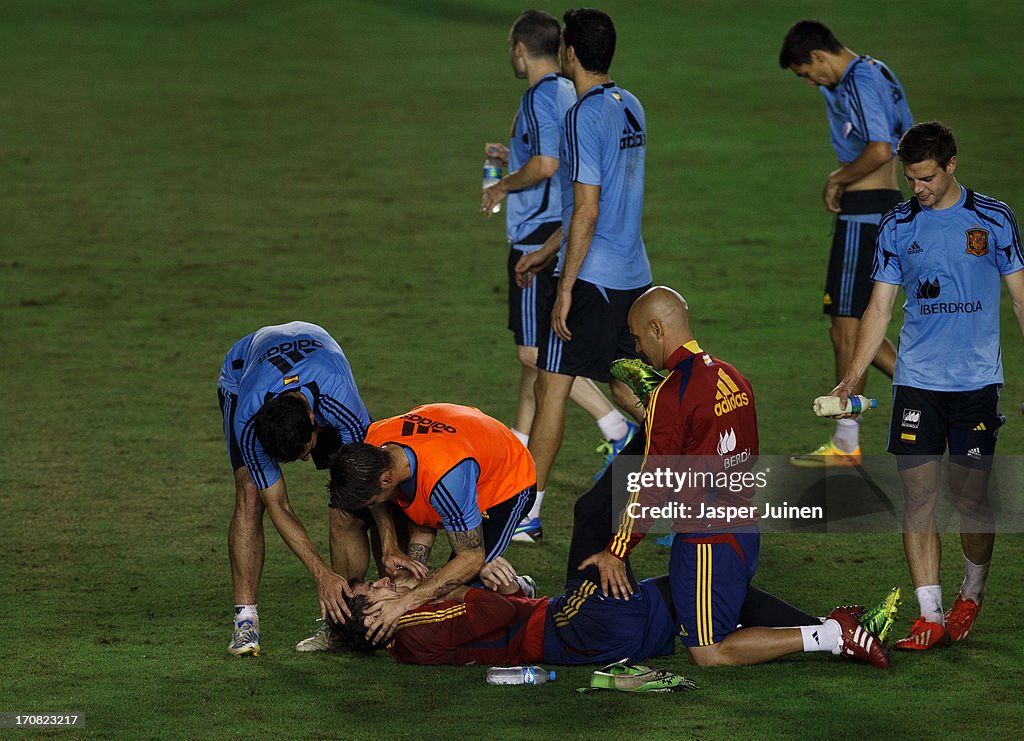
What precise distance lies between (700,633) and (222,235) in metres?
10.1

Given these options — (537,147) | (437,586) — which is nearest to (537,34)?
(537,147)

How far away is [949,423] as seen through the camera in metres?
6.18

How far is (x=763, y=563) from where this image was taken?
283 inches

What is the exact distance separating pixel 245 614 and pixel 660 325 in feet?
6.67

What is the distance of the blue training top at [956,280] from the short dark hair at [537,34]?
8.70 ft

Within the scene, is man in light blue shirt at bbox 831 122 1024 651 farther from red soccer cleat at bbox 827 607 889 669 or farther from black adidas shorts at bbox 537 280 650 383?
black adidas shorts at bbox 537 280 650 383

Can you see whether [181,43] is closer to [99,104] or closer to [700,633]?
[99,104]

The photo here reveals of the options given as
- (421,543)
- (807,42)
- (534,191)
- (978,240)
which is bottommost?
(421,543)

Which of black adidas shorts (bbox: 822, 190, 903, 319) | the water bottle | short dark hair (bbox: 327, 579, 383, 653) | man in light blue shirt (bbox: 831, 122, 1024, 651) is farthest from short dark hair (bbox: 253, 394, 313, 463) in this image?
black adidas shorts (bbox: 822, 190, 903, 319)

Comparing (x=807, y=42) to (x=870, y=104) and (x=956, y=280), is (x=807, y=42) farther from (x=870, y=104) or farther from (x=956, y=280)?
(x=956, y=280)

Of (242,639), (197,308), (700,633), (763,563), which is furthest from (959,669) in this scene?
(197,308)

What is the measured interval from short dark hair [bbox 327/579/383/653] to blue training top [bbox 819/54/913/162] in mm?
4313

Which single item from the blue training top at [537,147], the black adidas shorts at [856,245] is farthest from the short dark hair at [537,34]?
the black adidas shorts at [856,245]

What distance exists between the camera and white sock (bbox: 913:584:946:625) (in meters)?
6.04
